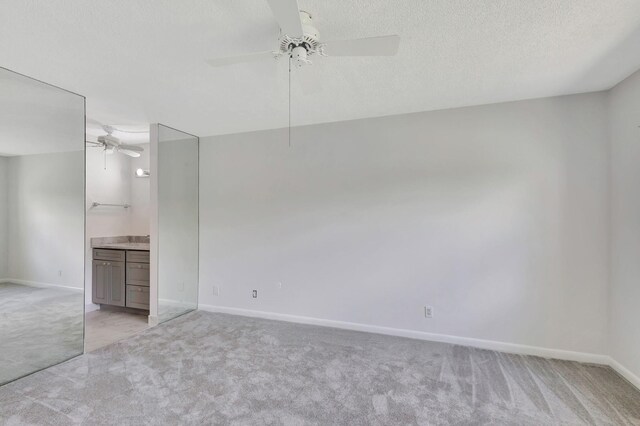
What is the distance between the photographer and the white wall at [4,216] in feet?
8.03

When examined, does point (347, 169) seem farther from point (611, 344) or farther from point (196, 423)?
point (611, 344)

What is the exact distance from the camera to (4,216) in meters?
2.51

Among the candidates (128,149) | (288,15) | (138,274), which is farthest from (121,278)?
(288,15)

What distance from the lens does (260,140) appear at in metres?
3.94

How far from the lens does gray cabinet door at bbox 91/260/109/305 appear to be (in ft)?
13.9

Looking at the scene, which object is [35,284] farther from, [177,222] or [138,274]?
[177,222]

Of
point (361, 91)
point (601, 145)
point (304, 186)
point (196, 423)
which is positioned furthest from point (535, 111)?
point (196, 423)

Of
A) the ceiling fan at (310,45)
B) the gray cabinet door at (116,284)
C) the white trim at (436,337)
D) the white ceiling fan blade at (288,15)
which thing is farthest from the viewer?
the gray cabinet door at (116,284)

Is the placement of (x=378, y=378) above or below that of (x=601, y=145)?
below

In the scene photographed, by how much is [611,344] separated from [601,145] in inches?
69.7

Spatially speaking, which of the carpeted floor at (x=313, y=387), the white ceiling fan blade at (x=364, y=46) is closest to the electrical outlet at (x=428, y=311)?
the carpeted floor at (x=313, y=387)

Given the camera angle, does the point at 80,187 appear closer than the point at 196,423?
No

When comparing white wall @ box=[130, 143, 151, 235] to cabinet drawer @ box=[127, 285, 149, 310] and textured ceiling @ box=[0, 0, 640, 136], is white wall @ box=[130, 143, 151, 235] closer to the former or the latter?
cabinet drawer @ box=[127, 285, 149, 310]

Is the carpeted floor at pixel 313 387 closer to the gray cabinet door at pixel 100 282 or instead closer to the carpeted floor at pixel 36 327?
the carpeted floor at pixel 36 327
